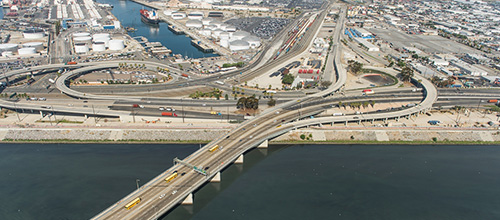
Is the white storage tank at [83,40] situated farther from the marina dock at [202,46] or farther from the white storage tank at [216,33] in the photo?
the white storage tank at [216,33]

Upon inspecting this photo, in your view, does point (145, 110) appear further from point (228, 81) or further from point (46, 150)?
point (228, 81)

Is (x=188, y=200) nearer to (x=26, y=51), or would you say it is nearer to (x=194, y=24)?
(x=26, y=51)

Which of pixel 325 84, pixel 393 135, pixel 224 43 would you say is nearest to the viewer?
pixel 393 135

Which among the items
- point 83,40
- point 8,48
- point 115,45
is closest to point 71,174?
point 115,45

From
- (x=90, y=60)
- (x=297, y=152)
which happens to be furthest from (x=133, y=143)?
(x=90, y=60)

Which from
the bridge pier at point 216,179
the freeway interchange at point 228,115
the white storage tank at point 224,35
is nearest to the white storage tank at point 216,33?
the white storage tank at point 224,35

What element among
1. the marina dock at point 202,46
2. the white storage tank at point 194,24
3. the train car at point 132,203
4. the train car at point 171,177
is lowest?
the train car at point 132,203
